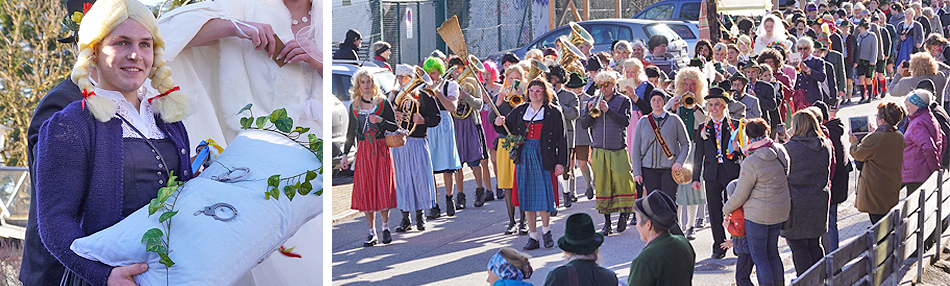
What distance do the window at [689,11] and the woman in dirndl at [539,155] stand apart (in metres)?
12.0

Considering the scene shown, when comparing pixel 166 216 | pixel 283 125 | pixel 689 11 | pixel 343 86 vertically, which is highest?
pixel 689 11

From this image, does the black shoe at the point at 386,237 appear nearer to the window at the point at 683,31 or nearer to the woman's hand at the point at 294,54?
the woman's hand at the point at 294,54

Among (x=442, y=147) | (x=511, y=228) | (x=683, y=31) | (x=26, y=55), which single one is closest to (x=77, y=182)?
(x=26, y=55)

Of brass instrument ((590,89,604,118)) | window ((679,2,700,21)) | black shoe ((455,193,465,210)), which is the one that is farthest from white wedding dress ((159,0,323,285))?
window ((679,2,700,21))

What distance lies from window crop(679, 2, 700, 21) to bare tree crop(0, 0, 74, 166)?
15359 millimetres

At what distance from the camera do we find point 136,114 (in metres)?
2.23

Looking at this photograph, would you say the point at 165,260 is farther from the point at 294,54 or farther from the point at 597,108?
the point at 597,108

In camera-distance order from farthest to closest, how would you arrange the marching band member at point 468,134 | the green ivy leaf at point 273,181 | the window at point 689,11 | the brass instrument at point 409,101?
the window at point 689,11 < the marching band member at point 468,134 < the brass instrument at point 409,101 < the green ivy leaf at point 273,181

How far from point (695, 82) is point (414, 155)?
225cm

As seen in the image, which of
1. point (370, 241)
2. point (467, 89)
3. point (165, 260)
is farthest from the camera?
point (467, 89)

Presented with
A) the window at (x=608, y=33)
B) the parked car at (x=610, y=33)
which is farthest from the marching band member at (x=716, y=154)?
the window at (x=608, y=33)

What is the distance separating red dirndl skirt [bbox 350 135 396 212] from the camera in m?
6.69

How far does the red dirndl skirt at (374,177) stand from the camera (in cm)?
669

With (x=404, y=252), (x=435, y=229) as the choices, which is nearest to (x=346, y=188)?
(x=435, y=229)
